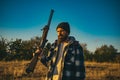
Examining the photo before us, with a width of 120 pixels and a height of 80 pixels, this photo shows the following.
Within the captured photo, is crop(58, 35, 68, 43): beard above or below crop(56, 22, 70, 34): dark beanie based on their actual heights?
below

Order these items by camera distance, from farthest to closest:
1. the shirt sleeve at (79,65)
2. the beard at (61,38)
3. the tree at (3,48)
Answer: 1. the tree at (3,48)
2. the beard at (61,38)
3. the shirt sleeve at (79,65)

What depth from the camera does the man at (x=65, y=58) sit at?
15.0 ft

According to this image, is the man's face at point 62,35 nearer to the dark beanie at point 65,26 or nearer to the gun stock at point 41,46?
the dark beanie at point 65,26

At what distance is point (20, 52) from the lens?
26.2 m

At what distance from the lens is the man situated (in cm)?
457

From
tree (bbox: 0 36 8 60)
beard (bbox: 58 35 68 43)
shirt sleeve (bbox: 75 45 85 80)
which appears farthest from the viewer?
tree (bbox: 0 36 8 60)

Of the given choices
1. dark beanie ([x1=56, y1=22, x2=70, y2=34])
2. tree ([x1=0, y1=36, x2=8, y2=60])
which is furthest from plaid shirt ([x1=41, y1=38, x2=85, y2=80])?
tree ([x1=0, y1=36, x2=8, y2=60])

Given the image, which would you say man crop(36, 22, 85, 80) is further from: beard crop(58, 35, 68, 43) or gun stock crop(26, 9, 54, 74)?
gun stock crop(26, 9, 54, 74)

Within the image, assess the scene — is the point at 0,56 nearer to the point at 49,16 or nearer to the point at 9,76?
the point at 9,76

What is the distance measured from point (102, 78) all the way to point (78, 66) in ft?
22.8

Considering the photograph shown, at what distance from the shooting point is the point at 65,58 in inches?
181

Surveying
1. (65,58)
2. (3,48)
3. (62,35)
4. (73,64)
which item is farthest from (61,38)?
(3,48)

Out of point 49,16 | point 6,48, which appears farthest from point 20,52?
point 49,16

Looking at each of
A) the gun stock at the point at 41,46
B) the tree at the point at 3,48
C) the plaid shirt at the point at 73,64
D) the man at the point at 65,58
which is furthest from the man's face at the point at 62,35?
the tree at the point at 3,48
